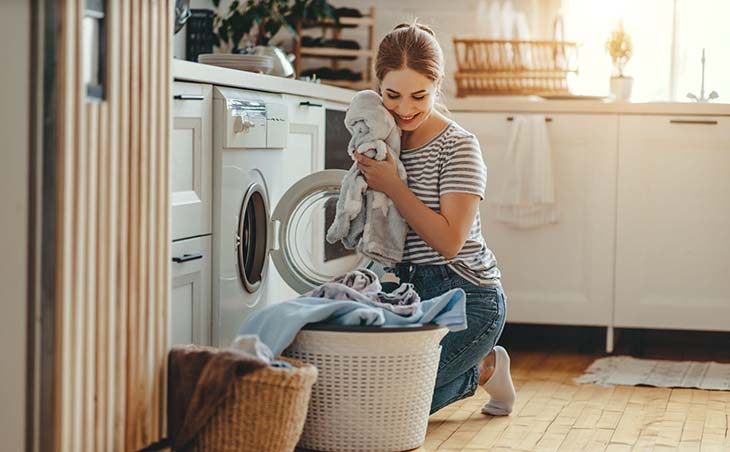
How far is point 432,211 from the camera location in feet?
7.61

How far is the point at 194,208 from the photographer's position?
91.2 inches

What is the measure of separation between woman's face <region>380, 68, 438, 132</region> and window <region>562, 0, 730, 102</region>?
A: 167cm

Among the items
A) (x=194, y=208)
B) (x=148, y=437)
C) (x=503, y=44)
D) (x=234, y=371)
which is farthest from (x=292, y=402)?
(x=503, y=44)

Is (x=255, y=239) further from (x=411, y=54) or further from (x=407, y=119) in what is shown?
(x=411, y=54)

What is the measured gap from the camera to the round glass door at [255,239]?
8.59ft

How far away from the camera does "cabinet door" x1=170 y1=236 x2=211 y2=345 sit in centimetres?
224

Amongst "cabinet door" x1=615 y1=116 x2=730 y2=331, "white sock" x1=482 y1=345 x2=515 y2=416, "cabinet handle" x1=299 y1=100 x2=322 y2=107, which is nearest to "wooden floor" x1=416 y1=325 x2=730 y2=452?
"white sock" x1=482 y1=345 x2=515 y2=416

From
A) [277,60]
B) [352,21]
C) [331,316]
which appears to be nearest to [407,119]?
[331,316]

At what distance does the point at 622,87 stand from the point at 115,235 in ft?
7.54

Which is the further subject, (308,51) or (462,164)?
(308,51)

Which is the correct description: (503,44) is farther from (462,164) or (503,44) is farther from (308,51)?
(462,164)

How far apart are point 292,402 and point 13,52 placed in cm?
71

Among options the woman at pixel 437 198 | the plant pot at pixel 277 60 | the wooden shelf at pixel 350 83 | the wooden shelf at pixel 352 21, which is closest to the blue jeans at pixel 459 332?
the woman at pixel 437 198

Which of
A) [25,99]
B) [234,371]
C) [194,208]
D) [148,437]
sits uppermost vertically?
[25,99]
